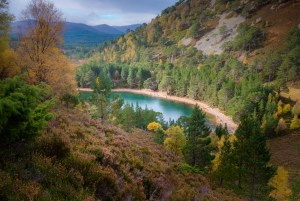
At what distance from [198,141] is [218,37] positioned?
159615 millimetres

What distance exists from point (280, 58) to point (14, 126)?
429 feet

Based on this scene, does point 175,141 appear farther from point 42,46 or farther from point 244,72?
point 244,72

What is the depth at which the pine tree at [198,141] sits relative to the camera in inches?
1630

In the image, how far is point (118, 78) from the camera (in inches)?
6806

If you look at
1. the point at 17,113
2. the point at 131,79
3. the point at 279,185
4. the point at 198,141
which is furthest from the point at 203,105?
the point at 17,113

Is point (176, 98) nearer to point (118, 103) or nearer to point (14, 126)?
point (118, 103)

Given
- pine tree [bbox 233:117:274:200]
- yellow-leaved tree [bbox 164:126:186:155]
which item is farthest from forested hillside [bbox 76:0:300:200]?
yellow-leaved tree [bbox 164:126:186:155]

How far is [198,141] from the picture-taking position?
41.4 meters

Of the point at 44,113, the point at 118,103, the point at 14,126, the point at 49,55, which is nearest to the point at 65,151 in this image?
the point at 44,113

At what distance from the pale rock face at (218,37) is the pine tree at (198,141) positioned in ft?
455

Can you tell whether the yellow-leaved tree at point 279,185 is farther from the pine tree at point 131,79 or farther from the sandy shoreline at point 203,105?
the pine tree at point 131,79

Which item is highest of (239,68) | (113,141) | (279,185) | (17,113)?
(17,113)

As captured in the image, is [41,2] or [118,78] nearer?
[41,2]

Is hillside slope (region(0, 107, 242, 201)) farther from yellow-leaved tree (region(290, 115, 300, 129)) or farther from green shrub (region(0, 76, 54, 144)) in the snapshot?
yellow-leaved tree (region(290, 115, 300, 129))
